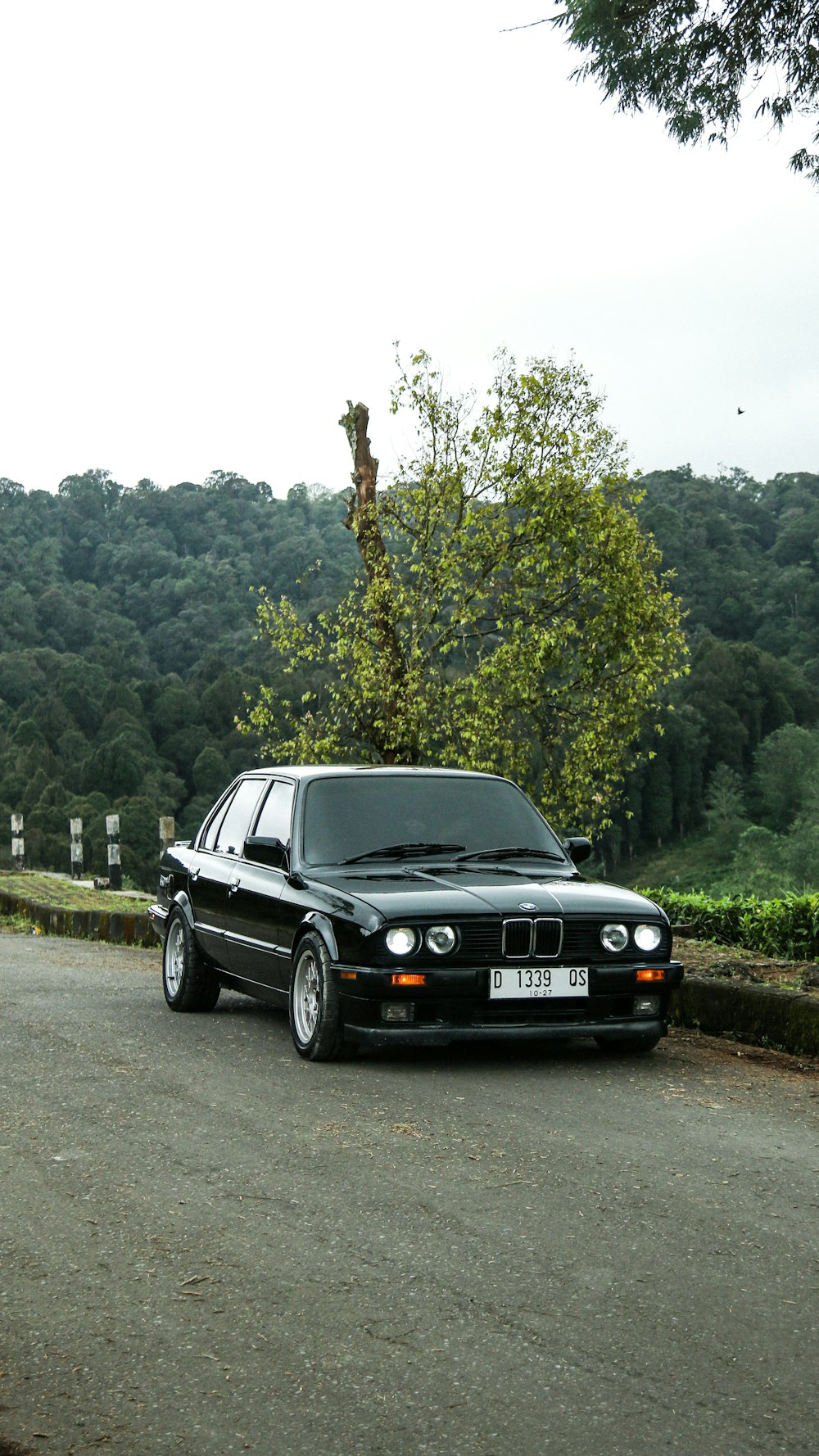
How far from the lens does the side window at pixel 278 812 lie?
873 centimetres

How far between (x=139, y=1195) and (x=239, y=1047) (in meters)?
3.17

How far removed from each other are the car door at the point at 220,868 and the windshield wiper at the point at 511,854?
1.56 meters

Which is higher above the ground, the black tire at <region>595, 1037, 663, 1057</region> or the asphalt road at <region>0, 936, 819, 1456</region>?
the asphalt road at <region>0, 936, 819, 1456</region>

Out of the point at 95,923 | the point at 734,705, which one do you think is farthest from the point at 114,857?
the point at 734,705

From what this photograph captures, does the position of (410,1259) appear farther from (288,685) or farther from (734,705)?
(734,705)

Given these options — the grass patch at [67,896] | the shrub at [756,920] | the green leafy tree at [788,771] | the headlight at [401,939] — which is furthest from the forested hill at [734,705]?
the headlight at [401,939]

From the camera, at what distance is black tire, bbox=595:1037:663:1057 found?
7.70m

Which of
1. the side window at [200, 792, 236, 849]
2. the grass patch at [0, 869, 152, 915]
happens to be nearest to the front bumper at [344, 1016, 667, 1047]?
the side window at [200, 792, 236, 849]

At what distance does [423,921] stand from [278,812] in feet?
6.47

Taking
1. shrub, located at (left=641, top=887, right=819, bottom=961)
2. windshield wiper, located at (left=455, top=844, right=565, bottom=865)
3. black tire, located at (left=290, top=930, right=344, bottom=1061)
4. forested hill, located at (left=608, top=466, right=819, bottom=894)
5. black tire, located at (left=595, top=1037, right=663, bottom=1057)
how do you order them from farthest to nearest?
forested hill, located at (left=608, top=466, right=819, bottom=894) → shrub, located at (left=641, top=887, right=819, bottom=961) → windshield wiper, located at (left=455, top=844, right=565, bottom=865) → black tire, located at (left=595, top=1037, right=663, bottom=1057) → black tire, located at (left=290, top=930, right=344, bottom=1061)

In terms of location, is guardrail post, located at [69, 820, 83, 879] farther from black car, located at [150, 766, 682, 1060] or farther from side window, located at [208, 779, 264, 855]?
black car, located at [150, 766, 682, 1060]

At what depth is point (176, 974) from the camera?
9914 mm

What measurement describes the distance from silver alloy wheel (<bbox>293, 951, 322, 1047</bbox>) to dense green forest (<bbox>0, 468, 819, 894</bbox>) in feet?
227

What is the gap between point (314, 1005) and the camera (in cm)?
762
